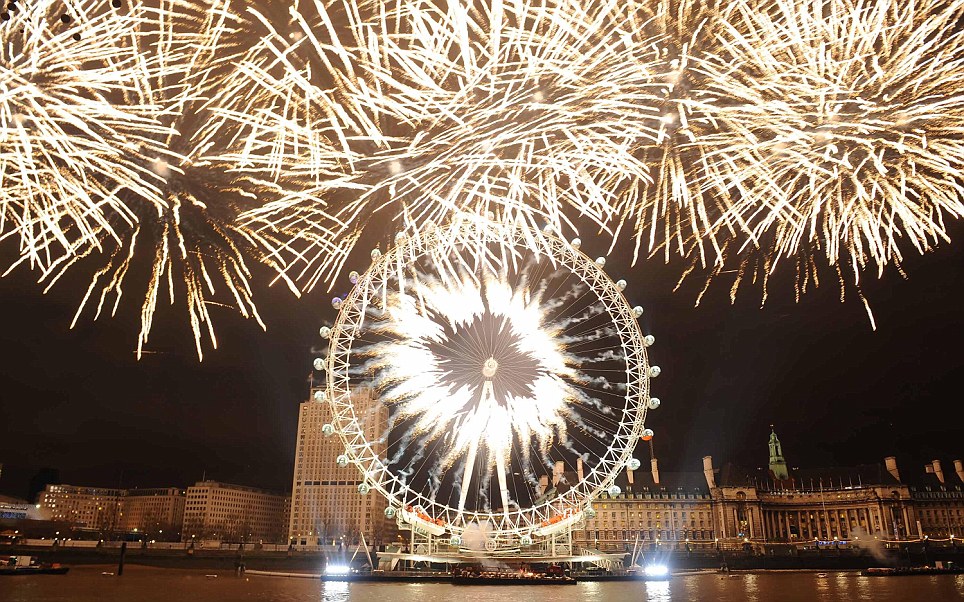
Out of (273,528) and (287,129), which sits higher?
(287,129)

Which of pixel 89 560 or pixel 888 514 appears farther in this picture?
pixel 888 514

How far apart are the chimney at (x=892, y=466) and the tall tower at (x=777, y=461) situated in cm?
1550

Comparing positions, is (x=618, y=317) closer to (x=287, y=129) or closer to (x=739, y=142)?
(x=739, y=142)

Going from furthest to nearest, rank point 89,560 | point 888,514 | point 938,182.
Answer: point 888,514
point 89,560
point 938,182

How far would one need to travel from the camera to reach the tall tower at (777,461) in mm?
116812

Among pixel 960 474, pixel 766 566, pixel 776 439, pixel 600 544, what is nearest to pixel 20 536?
pixel 600 544

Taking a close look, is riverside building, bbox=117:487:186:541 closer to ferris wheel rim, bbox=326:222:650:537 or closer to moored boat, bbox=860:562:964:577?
ferris wheel rim, bbox=326:222:650:537

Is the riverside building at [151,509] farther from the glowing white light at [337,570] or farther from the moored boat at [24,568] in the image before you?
the glowing white light at [337,570]

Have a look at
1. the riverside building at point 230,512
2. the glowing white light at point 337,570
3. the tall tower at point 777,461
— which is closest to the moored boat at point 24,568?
the glowing white light at point 337,570

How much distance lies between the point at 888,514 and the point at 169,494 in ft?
503

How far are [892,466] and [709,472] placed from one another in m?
30.0

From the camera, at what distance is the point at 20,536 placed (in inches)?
3268

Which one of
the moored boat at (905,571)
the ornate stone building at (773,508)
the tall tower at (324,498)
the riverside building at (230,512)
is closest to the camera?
the moored boat at (905,571)

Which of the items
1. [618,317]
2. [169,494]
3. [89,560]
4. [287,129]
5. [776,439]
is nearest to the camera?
[287,129]
